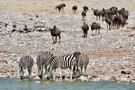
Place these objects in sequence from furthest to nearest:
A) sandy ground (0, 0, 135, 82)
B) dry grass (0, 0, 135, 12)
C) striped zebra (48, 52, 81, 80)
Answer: dry grass (0, 0, 135, 12), sandy ground (0, 0, 135, 82), striped zebra (48, 52, 81, 80)

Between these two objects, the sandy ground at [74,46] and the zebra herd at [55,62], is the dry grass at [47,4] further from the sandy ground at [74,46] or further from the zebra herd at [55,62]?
the zebra herd at [55,62]

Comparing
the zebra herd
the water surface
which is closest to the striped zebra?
the zebra herd

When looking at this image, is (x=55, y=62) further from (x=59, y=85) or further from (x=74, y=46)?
(x=74, y=46)

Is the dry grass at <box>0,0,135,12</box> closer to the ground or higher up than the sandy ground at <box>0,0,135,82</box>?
higher up

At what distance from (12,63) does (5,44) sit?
257 inches

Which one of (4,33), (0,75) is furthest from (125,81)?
(4,33)

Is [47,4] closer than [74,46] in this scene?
No

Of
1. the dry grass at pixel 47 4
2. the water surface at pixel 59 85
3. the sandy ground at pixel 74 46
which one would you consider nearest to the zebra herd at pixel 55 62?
the water surface at pixel 59 85

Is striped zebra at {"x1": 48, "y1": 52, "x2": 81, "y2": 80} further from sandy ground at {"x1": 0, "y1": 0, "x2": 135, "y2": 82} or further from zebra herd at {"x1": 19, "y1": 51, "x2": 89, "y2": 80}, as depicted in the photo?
sandy ground at {"x1": 0, "y1": 0, "x2": 135, "y2": 82}

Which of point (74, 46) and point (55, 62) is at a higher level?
point (55, 62)

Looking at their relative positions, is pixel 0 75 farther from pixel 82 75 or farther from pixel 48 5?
pixel 48 5

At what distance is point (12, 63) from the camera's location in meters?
21.6

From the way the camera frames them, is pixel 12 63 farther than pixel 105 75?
Yes

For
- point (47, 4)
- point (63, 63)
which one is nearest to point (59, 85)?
point (63, 63)
